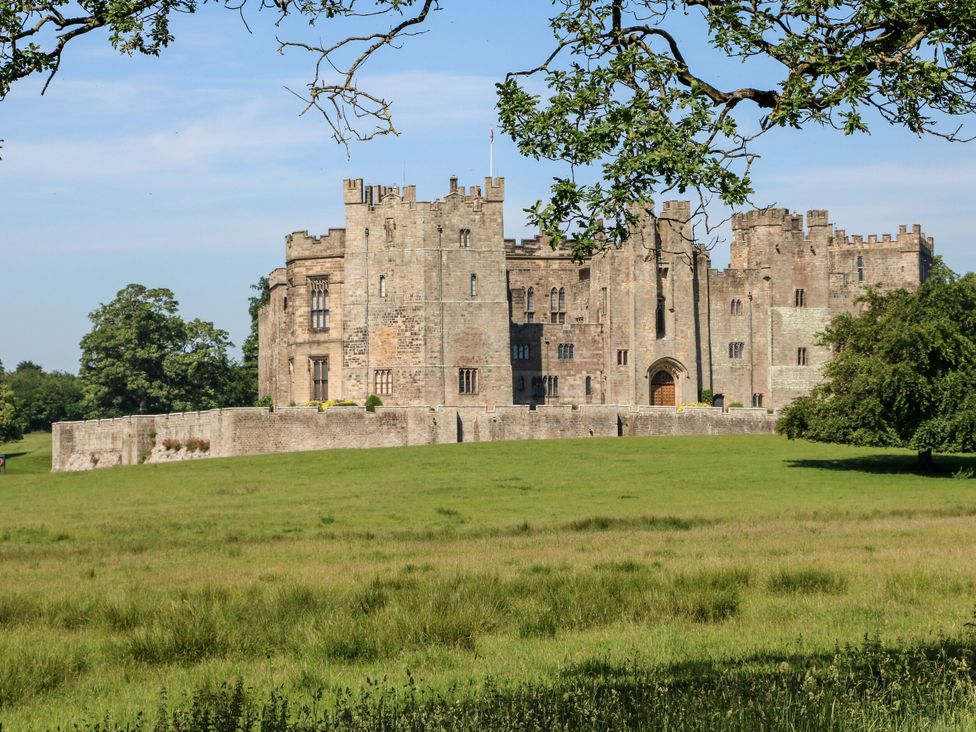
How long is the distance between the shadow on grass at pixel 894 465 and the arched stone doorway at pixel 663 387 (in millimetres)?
24341

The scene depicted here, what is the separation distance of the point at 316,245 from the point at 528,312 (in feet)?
52.0

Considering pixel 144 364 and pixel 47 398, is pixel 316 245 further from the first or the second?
pixel 47 398

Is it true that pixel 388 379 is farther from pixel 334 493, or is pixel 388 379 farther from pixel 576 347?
pixel 334 493

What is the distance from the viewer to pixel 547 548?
24.1m

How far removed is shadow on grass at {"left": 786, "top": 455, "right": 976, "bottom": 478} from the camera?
160ft

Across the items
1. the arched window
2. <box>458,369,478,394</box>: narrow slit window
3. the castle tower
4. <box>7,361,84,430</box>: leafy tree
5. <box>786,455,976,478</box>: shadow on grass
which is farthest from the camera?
<box>7,361,84,430</box>: leafy tree

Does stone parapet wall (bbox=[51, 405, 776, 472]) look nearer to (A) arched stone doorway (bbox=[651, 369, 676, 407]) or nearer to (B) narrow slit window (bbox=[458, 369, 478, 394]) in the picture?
(B) narrow slit window (bbox=[458, 369, 478, 394])

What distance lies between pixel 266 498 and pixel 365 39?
3042cm

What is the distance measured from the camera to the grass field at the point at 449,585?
1241cm

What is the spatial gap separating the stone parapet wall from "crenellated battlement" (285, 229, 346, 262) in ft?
41.0

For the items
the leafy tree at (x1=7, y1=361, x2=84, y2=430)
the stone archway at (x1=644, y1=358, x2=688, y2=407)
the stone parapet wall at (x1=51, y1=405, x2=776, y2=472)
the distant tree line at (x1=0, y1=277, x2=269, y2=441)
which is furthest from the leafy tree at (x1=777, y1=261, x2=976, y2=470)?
the leafy tree at (x1=7, y1=361, x2=84, y2=430)

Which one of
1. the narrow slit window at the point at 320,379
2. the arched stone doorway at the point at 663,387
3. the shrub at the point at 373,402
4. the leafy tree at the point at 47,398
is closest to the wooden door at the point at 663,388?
the arched stone doorway at the point at 663,387

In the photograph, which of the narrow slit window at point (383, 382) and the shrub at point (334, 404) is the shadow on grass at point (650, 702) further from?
the narrow slit window at point (383, 382)

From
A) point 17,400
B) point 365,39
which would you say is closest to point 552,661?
point 365,39
